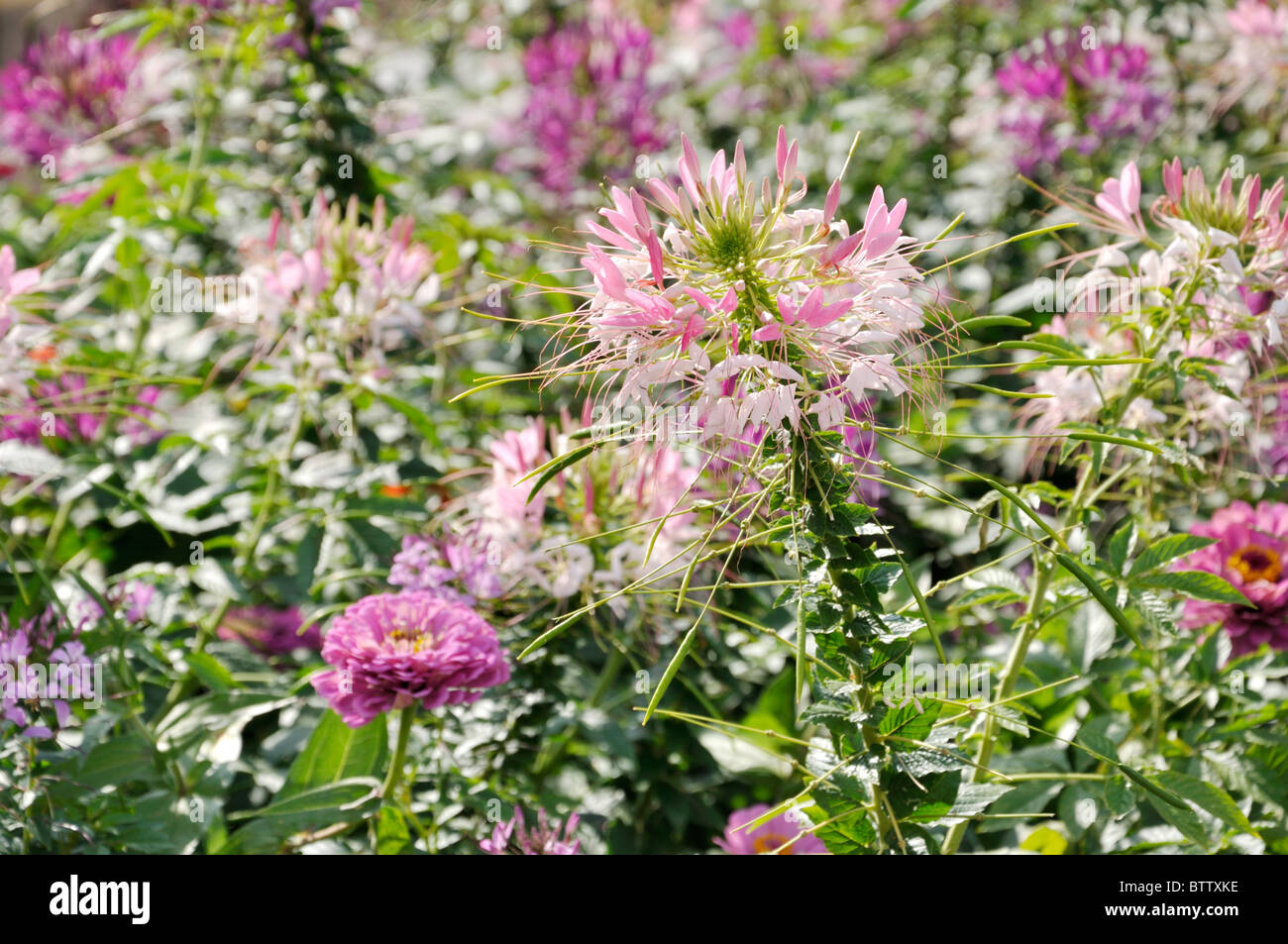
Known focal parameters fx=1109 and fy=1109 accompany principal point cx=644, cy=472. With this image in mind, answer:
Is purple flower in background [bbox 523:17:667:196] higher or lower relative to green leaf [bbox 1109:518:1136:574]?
higher

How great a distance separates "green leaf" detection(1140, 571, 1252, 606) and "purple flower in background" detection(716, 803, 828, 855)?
0.45 metres

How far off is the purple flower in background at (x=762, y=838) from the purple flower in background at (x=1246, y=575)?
1.69 ft

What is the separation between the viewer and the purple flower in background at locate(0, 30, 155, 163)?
7.18ft

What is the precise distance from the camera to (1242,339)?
4.14 feet

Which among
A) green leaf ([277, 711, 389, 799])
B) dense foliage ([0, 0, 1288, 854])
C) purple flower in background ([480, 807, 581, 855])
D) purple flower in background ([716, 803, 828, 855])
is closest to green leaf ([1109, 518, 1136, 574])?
dense foliage ([0, 0, 1288, 854])

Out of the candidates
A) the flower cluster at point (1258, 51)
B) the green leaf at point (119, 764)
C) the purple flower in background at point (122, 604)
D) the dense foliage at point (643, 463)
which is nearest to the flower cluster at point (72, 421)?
the dense foliage at point (643, 463)

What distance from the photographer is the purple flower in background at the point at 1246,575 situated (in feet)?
4.15

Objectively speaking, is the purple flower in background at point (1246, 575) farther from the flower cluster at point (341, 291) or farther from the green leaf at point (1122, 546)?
the flower cluster at point (341, 291)

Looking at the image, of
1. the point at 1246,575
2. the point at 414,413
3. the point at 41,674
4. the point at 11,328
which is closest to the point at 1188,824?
the point at 1246,575

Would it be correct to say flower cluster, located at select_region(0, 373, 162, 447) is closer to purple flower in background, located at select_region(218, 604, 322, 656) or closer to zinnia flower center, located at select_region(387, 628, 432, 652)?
purple flower in background, located at select_region(218, 604, 322, 656)

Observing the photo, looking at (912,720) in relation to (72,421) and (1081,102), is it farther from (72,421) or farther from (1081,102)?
(1081,102)
